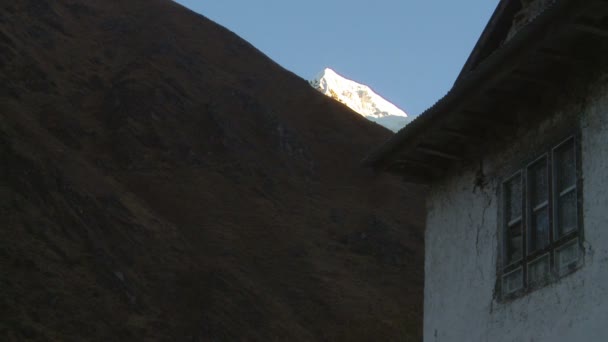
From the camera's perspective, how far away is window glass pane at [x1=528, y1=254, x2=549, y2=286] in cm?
891

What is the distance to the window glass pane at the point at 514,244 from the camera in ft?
31.1

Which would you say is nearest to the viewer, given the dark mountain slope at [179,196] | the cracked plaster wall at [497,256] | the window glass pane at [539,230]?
the cracked plaster wall at [497,256]

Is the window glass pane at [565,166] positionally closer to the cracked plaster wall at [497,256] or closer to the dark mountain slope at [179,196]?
the cracked plaster wall at [497,256]

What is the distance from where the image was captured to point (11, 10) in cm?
5384

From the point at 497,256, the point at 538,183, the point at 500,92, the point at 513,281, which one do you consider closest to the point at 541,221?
the point at 538,183

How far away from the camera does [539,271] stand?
9.01 m

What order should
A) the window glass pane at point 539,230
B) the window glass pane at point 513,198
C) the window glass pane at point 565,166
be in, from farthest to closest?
the window glass pane at point 513,198, the window glass pane at point 539,230, the window glass pane at point 565,166

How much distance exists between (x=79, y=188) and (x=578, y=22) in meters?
30.4

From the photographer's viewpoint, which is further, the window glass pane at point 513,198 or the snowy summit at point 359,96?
the snowy summit at point 359,96

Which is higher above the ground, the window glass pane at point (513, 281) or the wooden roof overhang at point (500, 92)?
the wooden roof overhang at point (500, 92)

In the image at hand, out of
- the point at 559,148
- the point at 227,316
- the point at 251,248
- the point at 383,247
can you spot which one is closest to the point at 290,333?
the point at 227,316

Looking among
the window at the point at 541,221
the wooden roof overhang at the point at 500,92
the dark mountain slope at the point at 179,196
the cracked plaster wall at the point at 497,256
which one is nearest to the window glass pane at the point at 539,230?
the window at the point at 541,221

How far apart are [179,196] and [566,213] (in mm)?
34657

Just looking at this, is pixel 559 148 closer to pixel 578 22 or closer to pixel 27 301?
pixel 578 22
